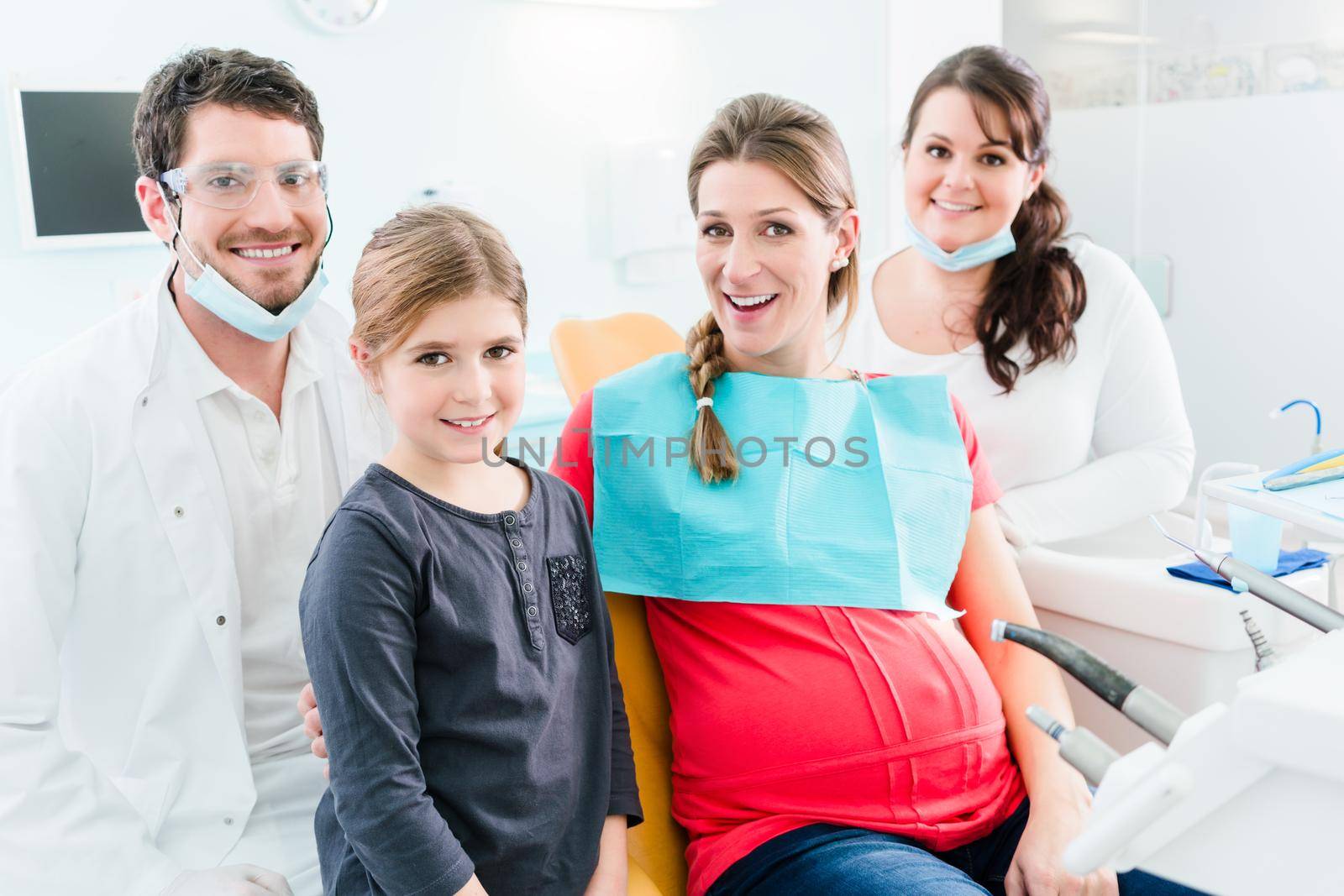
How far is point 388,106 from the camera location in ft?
9.62

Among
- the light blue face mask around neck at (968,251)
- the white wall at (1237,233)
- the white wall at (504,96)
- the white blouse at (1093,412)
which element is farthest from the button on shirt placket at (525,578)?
the white wall at (1237,233)

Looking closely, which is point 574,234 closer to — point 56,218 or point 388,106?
point 388,106

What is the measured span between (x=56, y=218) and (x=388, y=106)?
2.80 ft

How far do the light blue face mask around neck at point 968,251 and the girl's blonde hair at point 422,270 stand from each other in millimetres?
1033

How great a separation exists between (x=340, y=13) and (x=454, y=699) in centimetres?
223

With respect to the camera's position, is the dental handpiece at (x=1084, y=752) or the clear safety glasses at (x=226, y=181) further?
the clear safety glasses at (x=226, y=181)

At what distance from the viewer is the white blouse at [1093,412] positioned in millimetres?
1854

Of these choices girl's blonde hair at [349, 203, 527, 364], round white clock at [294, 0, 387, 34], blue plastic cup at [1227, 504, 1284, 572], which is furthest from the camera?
round white clock at [294, 0, 387, 34]

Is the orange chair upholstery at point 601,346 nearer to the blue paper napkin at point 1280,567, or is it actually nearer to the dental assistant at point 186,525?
the dental assistant at point 186,525

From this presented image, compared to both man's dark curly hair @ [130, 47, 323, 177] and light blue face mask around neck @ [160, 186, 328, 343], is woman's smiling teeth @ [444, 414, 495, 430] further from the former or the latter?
man's dark curly hair @ [130, 47, 323, 177]

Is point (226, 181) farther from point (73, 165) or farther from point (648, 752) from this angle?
point (73, 165)

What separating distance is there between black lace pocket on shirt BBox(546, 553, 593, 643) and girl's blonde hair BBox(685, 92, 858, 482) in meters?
0.25

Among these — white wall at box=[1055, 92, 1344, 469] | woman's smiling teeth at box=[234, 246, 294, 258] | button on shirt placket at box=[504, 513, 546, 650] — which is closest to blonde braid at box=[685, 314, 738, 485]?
button on shirt placket at box=[504, 513, 546, 650]

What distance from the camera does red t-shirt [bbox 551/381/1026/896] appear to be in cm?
126
